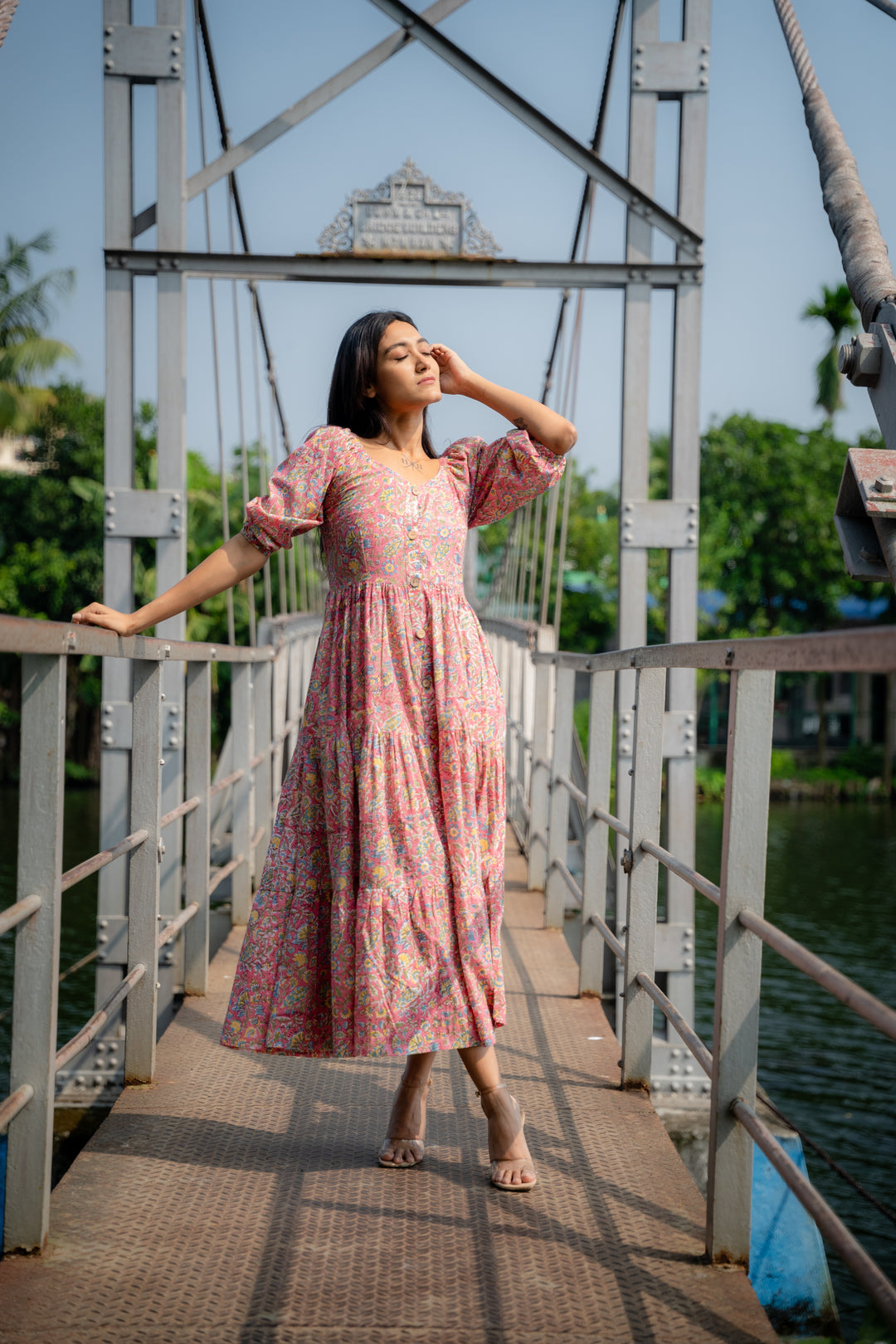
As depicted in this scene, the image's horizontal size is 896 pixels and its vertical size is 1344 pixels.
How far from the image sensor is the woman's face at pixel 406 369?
186 centimetres

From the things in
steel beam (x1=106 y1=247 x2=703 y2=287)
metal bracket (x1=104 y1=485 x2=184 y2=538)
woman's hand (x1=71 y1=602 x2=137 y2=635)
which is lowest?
woman's hand (x1=71 y1=602 x2=137 y2=635)

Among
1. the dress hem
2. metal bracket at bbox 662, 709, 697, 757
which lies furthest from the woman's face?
metal bracket at bbox 662, 709, 697, 757

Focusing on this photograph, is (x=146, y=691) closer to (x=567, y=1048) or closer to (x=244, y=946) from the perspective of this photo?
(x=244, y=946)

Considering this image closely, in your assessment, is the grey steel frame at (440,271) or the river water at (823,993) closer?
the grey steel frame at (440,271)

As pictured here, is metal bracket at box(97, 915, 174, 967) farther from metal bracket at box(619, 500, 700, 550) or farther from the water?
the water

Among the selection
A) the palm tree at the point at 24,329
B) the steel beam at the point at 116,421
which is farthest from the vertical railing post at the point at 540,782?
the palm tree at the point at 24,329

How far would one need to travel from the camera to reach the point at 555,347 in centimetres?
977

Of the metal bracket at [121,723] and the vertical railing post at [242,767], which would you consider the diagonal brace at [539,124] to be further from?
the metal bracket at [121,723]

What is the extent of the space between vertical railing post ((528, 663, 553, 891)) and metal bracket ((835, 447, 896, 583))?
2850 millimetres

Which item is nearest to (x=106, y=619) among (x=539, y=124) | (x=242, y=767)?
(x=242, y=767)

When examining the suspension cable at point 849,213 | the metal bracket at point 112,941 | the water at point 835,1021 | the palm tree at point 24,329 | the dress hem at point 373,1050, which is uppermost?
the palm tree at point 24,329

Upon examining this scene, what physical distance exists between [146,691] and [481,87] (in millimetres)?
2403

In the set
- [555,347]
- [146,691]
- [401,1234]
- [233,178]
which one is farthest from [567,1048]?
[555,347]

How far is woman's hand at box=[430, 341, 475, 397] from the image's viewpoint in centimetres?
192
